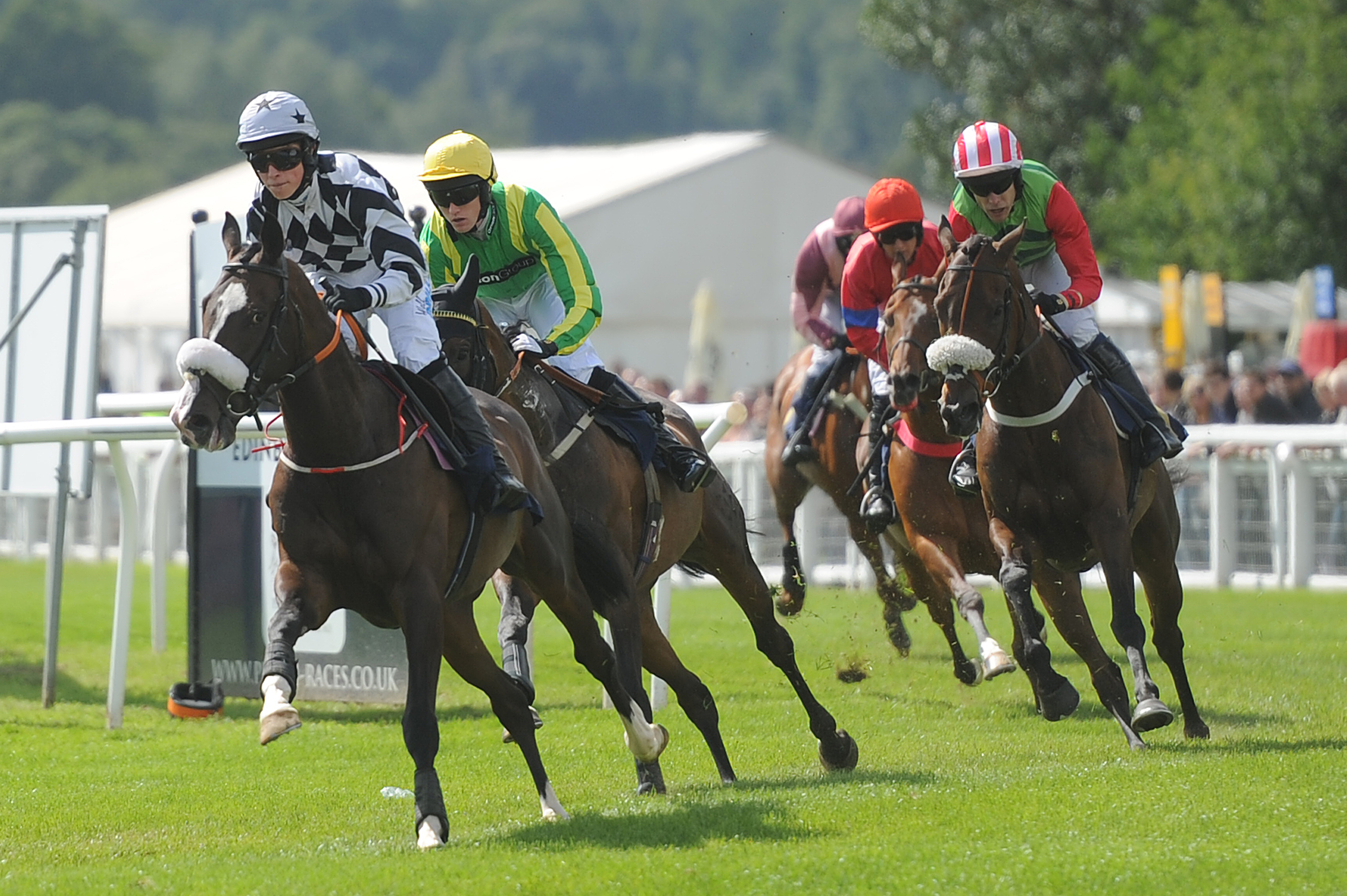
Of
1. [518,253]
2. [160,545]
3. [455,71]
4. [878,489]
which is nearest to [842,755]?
[878,489]

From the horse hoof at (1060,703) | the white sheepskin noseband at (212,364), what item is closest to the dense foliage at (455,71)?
the horse hoof at (1060,703)

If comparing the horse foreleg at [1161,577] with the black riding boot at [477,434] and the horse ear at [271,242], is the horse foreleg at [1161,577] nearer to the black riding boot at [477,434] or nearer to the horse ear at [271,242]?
the black riding boot at [477,434]

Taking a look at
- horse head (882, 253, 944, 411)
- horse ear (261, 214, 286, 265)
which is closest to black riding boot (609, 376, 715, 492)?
horse head (882, 253, 944, 411)

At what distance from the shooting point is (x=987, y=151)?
26.0 feet

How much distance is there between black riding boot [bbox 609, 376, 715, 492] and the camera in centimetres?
775

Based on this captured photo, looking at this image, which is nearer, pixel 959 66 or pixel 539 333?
pixel 539 333

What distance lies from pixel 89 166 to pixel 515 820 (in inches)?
3117

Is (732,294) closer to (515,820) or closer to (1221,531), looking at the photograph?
(1221,531)

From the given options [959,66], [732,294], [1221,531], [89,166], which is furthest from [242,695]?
[89,166]

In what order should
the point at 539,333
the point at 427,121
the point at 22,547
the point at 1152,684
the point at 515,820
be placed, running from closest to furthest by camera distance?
the point at 515,820
the point at 1152,684
the point at 539,333
the point at 22,547
the point at 427,121

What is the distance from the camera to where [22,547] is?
20.5 meters

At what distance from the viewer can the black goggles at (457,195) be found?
750cm

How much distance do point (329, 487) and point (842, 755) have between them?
8.14 feet

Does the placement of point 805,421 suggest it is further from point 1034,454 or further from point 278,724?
point 278,724
